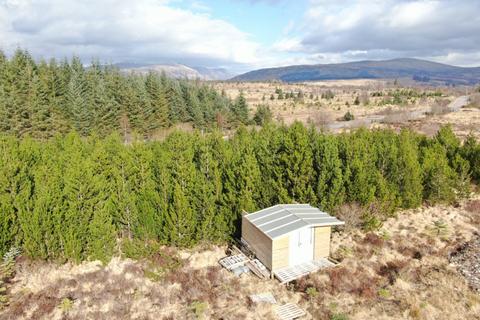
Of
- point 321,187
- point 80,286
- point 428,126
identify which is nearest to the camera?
point 80,286

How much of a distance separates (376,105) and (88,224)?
88763 millimetres

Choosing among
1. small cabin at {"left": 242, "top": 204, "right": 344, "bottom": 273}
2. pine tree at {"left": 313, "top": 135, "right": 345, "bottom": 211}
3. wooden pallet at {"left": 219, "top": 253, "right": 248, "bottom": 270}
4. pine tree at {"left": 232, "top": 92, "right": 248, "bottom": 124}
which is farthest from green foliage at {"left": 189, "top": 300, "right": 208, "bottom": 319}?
pine tree at {"left": 232, "top": 92, "right": 248, "bottom": 124}

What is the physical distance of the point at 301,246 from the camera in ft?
50.4

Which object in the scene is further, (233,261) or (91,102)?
(91,102)

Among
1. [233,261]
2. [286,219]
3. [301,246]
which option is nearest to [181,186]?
[233,261]

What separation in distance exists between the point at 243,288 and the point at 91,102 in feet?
127

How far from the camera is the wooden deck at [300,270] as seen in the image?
14430 mm

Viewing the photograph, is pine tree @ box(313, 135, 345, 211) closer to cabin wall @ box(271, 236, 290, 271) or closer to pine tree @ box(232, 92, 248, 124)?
cabin wall @ box(271, 236, 290, 271)

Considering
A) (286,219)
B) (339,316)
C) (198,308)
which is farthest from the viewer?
(286,219)

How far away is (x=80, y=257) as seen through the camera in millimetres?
16328

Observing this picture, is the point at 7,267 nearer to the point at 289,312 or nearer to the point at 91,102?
the point at 289,312

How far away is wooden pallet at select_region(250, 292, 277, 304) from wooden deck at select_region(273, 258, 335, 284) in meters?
0.91

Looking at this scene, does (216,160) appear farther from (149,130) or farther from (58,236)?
(149,130)

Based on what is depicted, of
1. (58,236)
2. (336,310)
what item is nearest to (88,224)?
(58,236)
